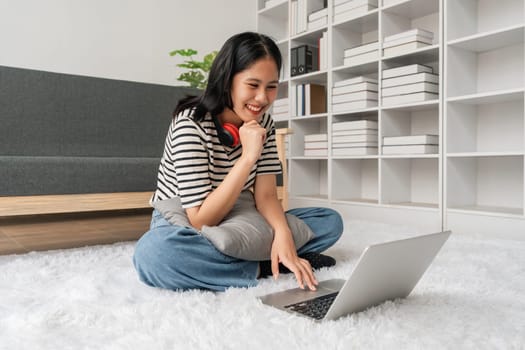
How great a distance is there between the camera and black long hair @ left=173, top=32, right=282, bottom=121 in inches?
52.6

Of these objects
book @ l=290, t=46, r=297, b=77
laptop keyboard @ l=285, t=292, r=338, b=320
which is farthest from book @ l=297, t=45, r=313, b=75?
laptop keyboard @ l=285, t=292, r=338, b=320

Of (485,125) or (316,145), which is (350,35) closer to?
(316,145)

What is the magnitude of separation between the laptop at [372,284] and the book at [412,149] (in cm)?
177

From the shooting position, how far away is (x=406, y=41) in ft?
9.48

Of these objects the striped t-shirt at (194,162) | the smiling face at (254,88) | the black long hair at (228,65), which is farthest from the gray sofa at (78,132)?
the smiling face at (254,88)

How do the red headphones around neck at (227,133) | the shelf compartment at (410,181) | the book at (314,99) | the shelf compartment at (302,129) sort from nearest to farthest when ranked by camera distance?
the red headphones around neck at (227,133)
the shelf compartment at (410,181)
the book at (314,99)
the shelf compartment at (302,129)

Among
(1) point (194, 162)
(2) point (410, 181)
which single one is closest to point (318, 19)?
(2) point (410, 181)

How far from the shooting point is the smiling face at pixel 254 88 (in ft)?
4.33

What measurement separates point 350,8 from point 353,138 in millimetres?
939

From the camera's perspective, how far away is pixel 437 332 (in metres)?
0.95

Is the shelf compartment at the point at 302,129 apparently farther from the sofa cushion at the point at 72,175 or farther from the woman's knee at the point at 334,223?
the woman's knee at the point at 334,223

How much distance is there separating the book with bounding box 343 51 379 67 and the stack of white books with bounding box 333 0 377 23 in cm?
28

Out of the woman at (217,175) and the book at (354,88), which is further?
the book at (354,88)

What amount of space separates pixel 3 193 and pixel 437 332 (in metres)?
1.64
